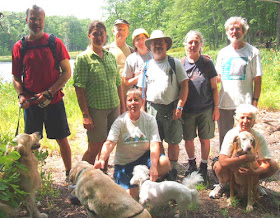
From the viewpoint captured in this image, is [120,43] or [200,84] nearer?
[200,84]

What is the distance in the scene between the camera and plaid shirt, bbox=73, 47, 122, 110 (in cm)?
317

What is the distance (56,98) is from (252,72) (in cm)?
279

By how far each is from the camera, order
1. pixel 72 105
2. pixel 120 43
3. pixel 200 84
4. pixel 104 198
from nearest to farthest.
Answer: pixel 104 198
pixel 200 84
pixel 120 43
pixel 72 105

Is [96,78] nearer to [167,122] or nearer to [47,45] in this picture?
[47,45]

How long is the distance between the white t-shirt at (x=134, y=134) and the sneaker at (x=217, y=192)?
40.4 inches

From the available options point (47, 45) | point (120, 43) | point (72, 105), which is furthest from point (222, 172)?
point (72, 105)

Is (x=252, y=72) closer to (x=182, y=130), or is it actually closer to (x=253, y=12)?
(x=182, y=130)

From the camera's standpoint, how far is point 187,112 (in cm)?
348

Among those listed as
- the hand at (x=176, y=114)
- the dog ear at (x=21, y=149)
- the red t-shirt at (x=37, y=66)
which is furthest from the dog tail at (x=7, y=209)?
the hand at (x=176, y=114)

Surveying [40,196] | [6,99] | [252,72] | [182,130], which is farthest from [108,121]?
[6,99]

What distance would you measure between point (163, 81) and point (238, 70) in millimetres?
1110

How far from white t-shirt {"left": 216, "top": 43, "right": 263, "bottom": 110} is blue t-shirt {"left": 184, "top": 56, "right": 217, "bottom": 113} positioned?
0.26 meters

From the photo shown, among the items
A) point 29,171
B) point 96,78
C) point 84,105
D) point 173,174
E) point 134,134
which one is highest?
point 96,78

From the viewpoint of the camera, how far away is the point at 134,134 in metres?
2.94
